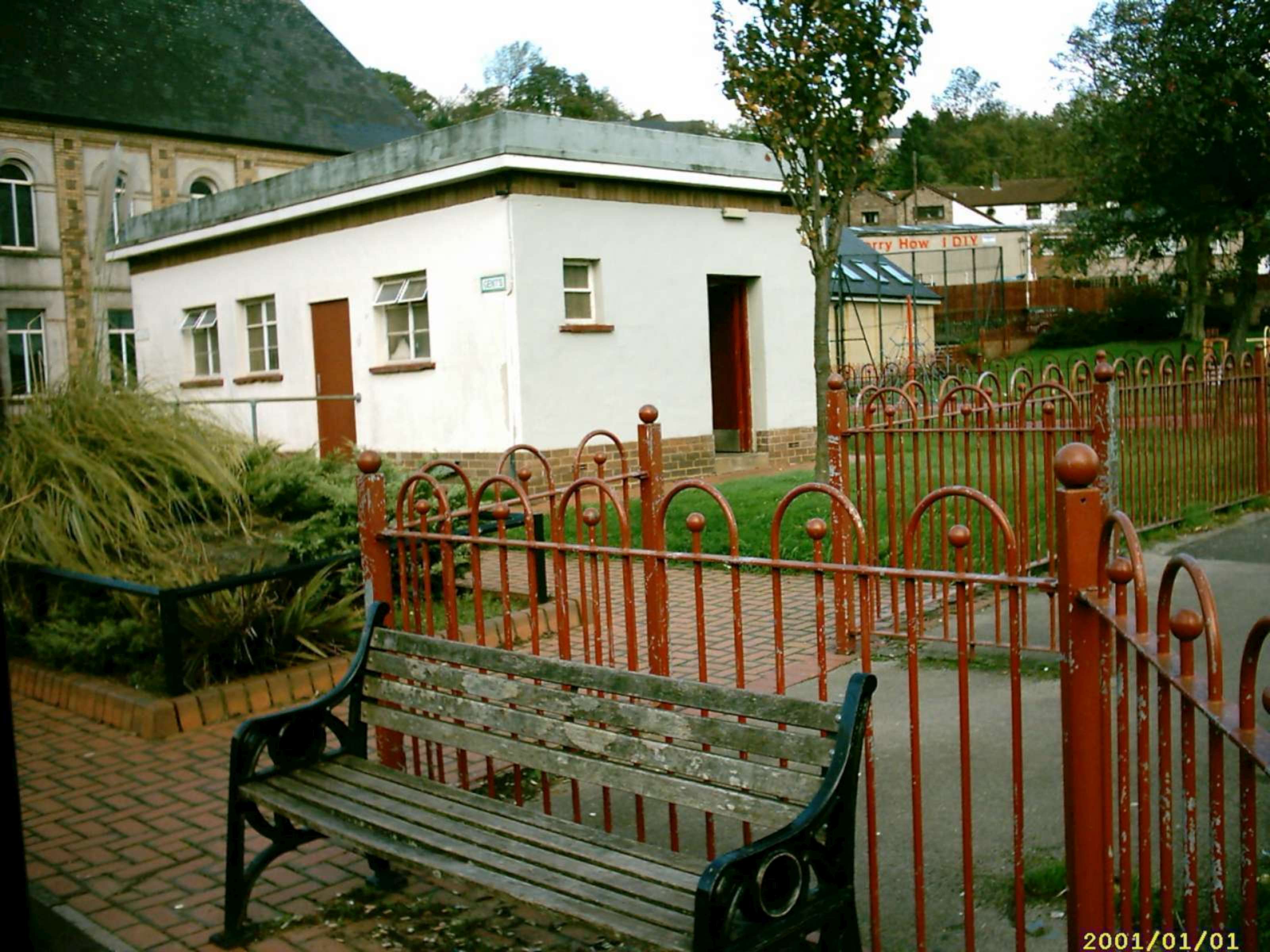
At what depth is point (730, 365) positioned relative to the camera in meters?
18.1

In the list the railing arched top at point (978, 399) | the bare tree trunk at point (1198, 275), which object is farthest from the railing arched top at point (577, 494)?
the bare tree trunk at point (1198, 275)

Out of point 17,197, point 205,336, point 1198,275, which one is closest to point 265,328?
point 205,336

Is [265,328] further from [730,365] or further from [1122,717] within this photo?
[1122,717]

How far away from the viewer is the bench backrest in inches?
128

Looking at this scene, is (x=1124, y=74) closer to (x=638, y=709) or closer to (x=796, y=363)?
(x=796, y=363)

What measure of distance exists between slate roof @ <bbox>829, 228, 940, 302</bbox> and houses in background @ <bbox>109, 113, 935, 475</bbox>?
13.7 m

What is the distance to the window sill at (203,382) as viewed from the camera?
66.9ft

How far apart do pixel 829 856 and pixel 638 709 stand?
0.72 m

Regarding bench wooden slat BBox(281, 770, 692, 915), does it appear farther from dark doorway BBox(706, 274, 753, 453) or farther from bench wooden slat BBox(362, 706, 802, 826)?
dark doorway BBox(706, 274, 753, 453)

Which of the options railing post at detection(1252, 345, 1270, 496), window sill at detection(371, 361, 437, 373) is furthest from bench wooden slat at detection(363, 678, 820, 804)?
window sill at detection(371, 361, 437, 373)

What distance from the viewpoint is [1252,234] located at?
3234 centimetres

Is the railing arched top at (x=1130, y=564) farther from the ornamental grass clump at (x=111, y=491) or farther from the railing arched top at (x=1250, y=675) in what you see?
the ornamental grass clump at (x=111, y=491)

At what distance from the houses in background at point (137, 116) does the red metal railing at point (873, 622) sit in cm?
2447

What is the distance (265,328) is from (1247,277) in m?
26.9
